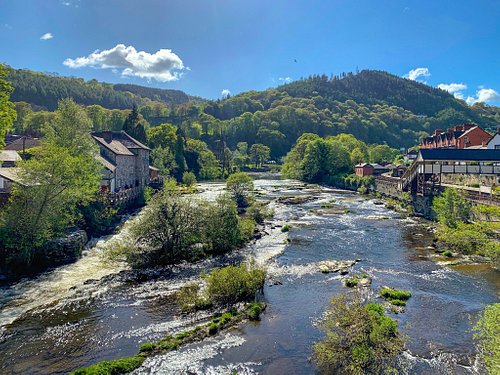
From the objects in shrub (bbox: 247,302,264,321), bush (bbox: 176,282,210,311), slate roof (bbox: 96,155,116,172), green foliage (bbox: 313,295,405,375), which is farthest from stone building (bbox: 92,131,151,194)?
green foliage (bbox: 313,295,405,375)

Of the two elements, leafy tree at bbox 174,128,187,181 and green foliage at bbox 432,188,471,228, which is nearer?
A: green foliage at bbox 432,188,471,228

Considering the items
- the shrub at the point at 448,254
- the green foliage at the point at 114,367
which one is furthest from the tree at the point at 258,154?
the green foliage at the point at 114,367

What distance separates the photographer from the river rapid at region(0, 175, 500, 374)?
14.4m

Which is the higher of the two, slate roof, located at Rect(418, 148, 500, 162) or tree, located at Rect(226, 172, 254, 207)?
slate roof, located at Rect(418, 148, 500, 162)

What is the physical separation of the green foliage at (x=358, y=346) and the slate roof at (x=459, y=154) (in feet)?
119

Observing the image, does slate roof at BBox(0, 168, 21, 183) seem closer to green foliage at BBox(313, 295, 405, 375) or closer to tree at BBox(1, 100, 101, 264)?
tree at BBox(1, 100, 101, 264)

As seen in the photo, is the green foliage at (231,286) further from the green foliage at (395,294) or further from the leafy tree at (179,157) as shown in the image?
the leafy tree at (179,157)

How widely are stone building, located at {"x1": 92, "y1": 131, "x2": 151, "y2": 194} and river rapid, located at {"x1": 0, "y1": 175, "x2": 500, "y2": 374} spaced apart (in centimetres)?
1527

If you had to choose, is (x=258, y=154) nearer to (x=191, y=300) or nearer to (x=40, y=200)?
(x=40, y=200)

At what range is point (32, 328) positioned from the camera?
17.0 metres

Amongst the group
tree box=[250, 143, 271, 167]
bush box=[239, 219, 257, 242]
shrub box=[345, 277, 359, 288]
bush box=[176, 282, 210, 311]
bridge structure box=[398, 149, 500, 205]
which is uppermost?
tree box=[250, 143, 271, 167]

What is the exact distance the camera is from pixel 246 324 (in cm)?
1733

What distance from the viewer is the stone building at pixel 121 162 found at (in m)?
46.0

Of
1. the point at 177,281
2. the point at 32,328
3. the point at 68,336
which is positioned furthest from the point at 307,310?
the point at 32,328
